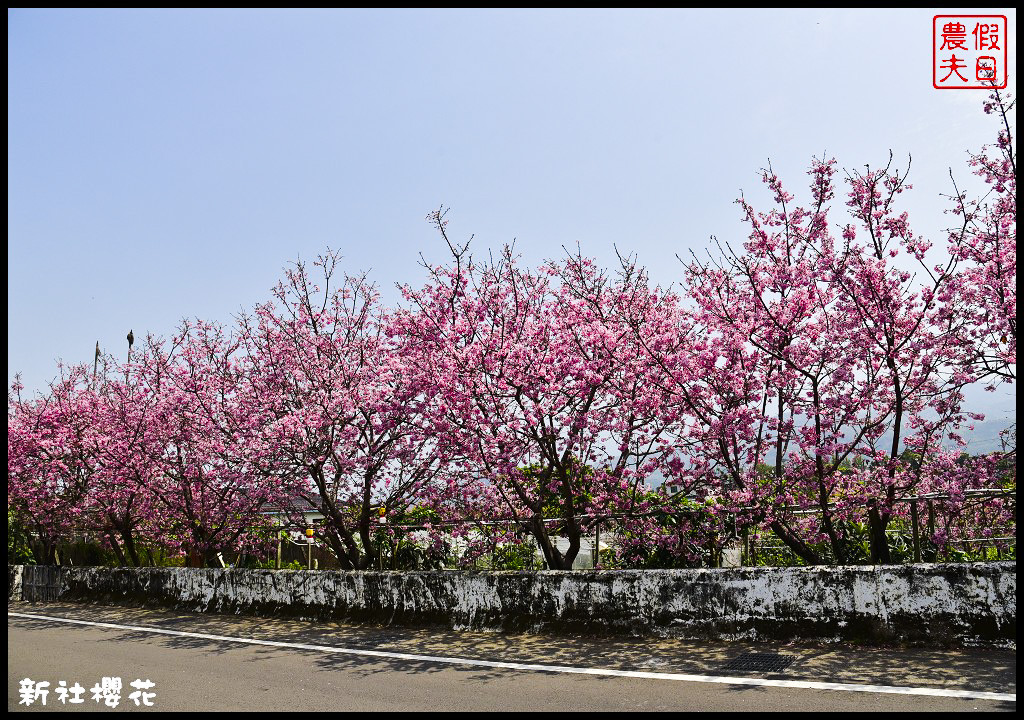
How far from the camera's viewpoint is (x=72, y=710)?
6.59 m

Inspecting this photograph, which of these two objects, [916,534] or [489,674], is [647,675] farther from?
[916,534]

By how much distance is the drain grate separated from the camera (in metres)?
7.21

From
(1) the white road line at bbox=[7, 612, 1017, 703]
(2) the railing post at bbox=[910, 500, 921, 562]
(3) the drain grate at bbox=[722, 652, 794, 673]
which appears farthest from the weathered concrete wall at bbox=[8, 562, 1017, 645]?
(2) the railing post at bbox=[910, 500, 921, 562]

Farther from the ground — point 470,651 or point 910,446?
point 910,446

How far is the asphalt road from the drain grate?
0.28ft

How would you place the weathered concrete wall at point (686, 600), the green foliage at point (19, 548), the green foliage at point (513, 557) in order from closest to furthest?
1. the weathered concrete wall at point (686, 600)
2. the green foliage at point (513, 557)
3. the green foliage at point (19, 548)

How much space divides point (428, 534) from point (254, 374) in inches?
178

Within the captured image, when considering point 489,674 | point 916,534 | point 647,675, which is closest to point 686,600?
point 647,675

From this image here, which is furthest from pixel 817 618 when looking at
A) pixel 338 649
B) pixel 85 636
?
pixel 85 636

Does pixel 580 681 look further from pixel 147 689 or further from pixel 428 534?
pixel 428 534

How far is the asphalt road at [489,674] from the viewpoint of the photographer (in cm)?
630

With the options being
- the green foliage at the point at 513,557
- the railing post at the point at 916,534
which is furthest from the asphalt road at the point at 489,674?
the railing post at the point at 916,534

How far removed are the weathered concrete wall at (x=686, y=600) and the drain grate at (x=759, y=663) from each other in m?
0.62

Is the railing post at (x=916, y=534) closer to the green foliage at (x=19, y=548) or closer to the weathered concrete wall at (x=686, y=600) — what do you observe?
the weathered concrete wall at (x=686, y=600)
